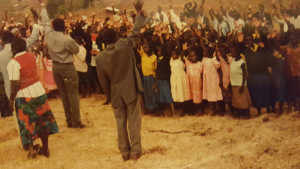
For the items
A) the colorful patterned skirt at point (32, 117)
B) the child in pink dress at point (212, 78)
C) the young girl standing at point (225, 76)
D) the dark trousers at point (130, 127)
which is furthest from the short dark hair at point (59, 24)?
→ the young girl standing at point (225, 76)

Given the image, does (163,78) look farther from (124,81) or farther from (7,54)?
(7,54)

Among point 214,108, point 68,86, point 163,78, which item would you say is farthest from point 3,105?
point 214,108

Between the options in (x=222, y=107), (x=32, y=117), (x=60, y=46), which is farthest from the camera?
(x=222, y=107)

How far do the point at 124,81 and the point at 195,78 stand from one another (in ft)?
4.29

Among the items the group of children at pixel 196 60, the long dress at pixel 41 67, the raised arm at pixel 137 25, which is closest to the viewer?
the raised arm at pixel 137 25

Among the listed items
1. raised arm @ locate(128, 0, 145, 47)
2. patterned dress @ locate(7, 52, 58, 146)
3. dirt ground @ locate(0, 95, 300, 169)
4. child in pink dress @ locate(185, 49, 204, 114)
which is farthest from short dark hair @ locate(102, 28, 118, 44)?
child in pink dress @ locate(185, 49, 204, 114)

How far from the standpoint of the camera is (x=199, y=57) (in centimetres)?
482

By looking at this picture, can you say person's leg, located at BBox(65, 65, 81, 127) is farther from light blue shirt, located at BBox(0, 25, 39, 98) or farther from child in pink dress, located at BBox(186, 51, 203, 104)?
child in pink dress, located at BBox(186, 51, 203, 104)

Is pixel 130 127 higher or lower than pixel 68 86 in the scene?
lower

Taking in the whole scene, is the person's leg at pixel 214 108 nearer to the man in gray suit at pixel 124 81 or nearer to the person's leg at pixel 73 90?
the man in gray suit at pixel 124 81

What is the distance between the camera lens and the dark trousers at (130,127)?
3836 mm

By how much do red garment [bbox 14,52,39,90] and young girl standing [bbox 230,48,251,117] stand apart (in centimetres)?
209

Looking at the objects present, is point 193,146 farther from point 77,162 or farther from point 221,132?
point 77,162

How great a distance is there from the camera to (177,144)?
3.91 metres
